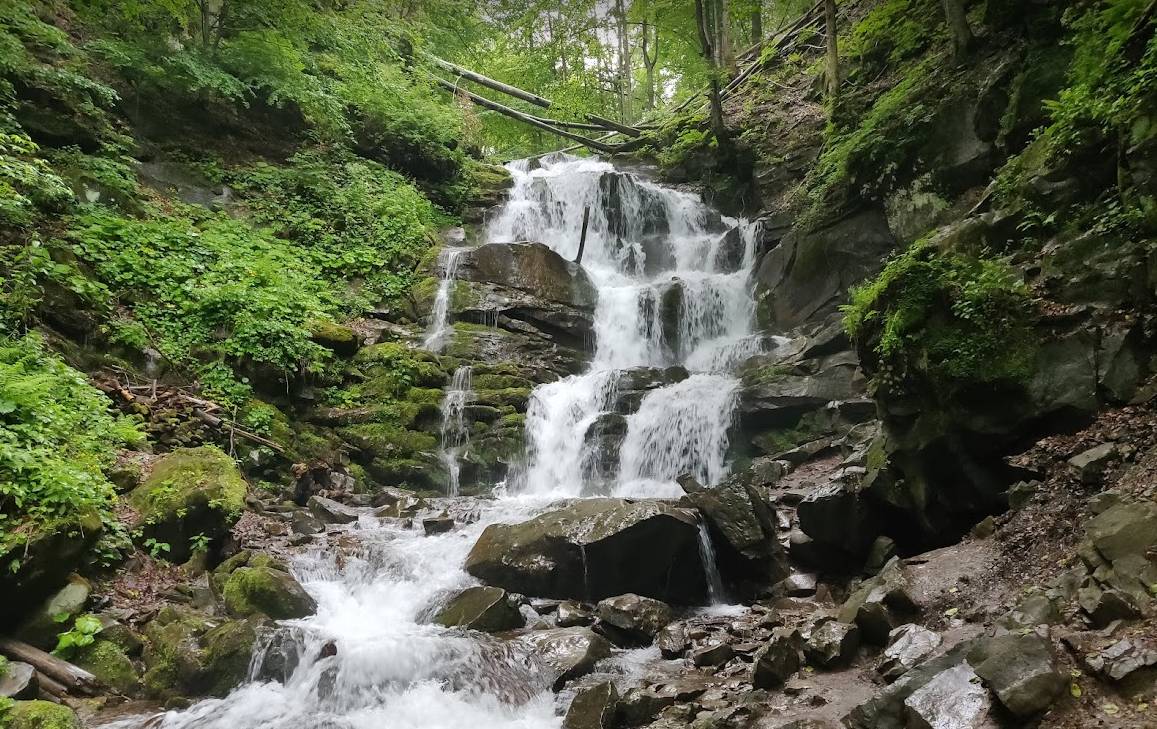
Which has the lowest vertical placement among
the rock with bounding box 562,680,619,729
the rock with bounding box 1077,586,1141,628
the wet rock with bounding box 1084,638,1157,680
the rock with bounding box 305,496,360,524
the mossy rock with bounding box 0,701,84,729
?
the rock with bounding box 562,680,619,729

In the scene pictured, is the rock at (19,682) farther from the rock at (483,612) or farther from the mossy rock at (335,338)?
the mossy rock at (335,338)

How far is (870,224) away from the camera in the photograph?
1158cm

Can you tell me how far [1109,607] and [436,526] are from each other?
23.9 feet

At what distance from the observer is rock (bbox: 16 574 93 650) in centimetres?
469

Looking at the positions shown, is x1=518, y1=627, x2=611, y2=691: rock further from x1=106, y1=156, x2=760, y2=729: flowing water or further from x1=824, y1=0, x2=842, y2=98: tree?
x1=824, y1=0, x2=842, y2=98: tree

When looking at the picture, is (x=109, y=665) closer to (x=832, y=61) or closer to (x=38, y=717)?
(x=38, y=717)

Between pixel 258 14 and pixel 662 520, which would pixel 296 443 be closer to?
pixel 662 520

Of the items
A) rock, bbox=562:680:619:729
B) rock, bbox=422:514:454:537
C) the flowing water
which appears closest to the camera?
rock, bbox=562:680:619:729

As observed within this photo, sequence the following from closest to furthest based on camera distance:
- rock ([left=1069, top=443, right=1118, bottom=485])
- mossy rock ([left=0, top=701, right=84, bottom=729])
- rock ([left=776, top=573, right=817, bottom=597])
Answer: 1. mossy rock ([left=0, top=701, right=84, bottom=729])
2. rock ([left=1069, top=443, right=1118, bottom=485])
3. rock ([left=776, top=573, right=817, bottom=597])

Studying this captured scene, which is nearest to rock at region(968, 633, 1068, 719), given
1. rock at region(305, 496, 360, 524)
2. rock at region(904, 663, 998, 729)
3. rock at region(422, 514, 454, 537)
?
rock at region(904, 663, 998, 729)

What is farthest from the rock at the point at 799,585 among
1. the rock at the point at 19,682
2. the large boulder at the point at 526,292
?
the large boulder at the point at 526,292

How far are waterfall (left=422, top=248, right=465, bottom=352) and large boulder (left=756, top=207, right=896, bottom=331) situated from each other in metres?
7.13

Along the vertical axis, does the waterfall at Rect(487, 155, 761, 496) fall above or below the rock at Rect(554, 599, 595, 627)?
above

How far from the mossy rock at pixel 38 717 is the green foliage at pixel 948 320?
7334 millimetres
